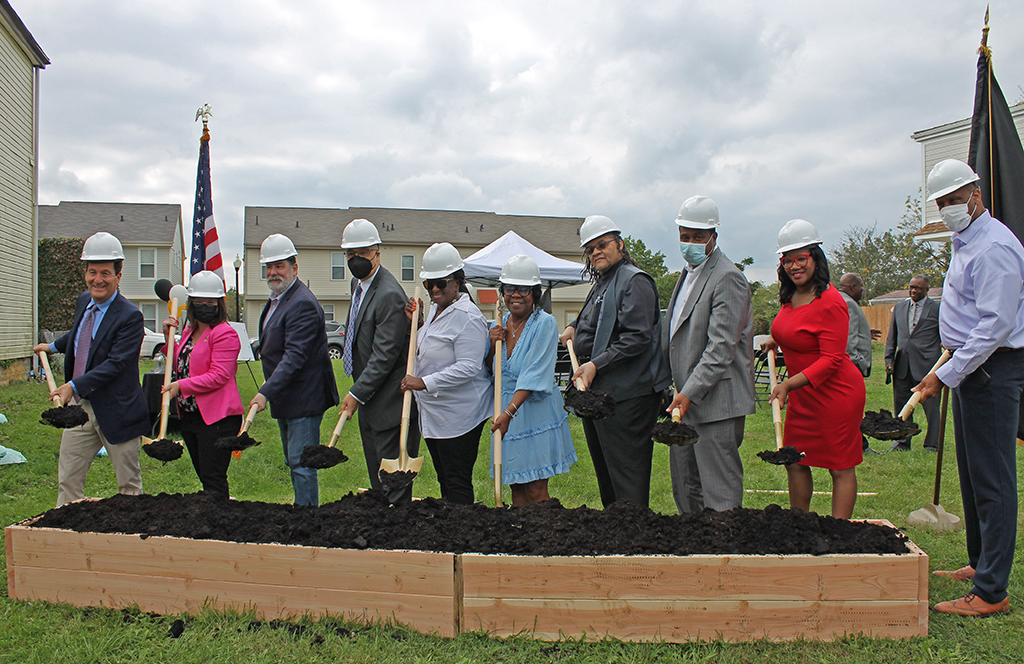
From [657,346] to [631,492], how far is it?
2.71 feet

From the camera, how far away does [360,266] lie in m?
4.16

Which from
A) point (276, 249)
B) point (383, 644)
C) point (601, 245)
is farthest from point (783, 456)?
point (276, 249)

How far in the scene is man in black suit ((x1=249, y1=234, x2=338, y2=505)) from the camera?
4078mm

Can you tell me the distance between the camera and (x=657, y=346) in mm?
3820

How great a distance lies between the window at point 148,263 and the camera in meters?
32.1

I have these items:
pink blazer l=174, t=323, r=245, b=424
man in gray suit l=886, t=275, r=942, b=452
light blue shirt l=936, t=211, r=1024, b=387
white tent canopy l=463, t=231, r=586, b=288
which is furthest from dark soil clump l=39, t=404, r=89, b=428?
man in gray suit l=886, t=275, r=942, b=452

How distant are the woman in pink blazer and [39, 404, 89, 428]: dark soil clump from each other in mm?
450

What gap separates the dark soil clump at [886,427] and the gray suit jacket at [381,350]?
8.37ft

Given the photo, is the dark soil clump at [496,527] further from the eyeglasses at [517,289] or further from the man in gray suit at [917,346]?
the man in gray suit at [917,346]

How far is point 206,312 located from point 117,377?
2.07 ft

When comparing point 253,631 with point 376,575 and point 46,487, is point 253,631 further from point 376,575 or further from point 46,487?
point 46,487

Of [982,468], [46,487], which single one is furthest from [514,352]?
[46,487]

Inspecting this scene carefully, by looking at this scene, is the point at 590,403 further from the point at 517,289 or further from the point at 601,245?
the point at 601,245

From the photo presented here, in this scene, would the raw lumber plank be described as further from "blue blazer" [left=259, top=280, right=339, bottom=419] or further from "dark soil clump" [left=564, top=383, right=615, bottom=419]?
"blue blazer" [left=259, top=280, right=339, bottom=419]
